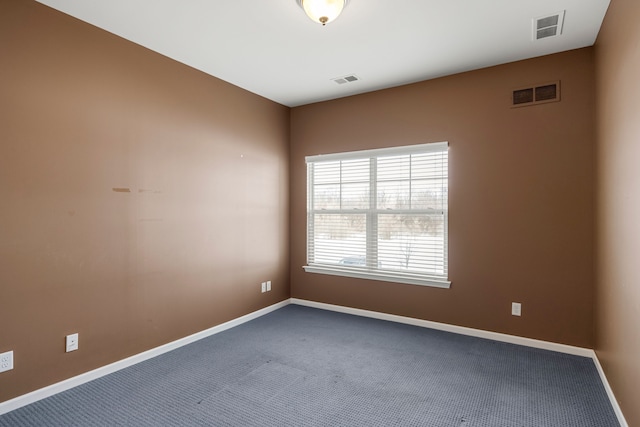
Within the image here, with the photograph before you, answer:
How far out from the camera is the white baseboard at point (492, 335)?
2.49 meters

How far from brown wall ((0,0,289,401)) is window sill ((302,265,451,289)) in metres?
0.96

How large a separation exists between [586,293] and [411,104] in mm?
2499

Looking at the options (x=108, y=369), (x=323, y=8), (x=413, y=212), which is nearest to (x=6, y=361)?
(x=108, y=369)

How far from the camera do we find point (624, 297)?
208 centimetres

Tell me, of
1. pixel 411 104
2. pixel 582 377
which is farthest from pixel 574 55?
pixel 582 377

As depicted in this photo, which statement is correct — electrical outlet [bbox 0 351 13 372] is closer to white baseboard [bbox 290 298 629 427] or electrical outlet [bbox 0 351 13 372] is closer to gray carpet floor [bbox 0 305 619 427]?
gray carpet floor [bbox 0 305 619 427]

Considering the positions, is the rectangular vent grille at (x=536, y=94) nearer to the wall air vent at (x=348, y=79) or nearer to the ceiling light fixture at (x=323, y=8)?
the wall air vent at (x=348, y=79)

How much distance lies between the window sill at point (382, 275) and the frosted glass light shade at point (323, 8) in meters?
2.77

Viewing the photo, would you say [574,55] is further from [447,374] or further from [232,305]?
[232,305]

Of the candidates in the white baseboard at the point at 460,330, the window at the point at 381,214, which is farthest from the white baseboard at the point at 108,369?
the window at the point at 381,214

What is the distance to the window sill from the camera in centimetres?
385

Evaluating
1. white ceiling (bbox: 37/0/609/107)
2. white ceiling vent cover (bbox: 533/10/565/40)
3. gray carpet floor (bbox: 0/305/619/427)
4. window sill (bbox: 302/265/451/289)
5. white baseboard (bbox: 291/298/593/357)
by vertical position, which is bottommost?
gray carpet floor (bbox: 0/305/619/427)

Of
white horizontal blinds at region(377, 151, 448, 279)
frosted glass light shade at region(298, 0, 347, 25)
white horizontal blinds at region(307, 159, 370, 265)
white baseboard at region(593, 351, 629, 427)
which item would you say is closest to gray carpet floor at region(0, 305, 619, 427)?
white baseboard at region(593, 351, 629, 427)

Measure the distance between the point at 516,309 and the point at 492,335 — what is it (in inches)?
14.1
